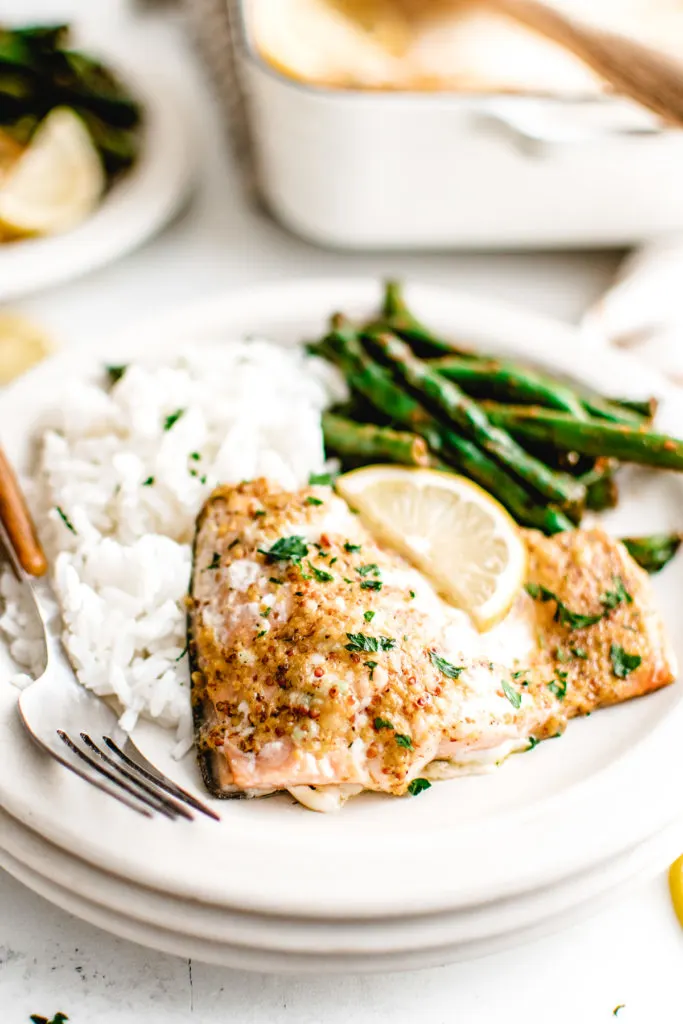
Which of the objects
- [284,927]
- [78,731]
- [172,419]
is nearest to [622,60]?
[172,419]

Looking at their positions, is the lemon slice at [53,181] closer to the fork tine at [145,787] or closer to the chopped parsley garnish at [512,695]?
the fork tine at [145,787]

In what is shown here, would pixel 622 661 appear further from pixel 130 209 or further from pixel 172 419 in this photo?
pixel 130 209

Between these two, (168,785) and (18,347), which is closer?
(168,785)

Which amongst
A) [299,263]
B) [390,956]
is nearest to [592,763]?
[390,956]

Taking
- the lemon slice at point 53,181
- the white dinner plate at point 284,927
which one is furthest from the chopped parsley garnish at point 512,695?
the lemon slice at point 53,181

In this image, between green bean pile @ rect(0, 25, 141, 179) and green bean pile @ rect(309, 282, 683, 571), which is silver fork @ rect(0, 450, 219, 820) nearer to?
green bean pile @ rect(309, 282, 683, 571)
